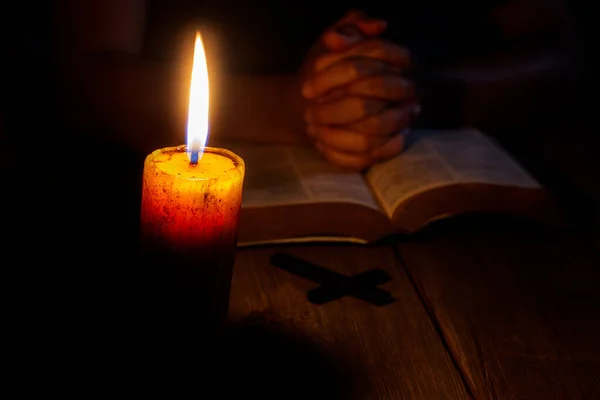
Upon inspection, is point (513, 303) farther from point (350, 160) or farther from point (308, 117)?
point (308, 117)

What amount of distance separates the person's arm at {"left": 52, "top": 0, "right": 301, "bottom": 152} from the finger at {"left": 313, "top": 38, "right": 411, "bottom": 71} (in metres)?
0.19

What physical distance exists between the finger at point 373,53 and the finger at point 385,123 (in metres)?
0.10

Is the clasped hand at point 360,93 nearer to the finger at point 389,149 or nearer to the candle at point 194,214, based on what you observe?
the finger at point 389,149

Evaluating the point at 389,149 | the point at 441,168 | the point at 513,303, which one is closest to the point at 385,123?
the point at 389,149

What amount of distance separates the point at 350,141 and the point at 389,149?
0.08m

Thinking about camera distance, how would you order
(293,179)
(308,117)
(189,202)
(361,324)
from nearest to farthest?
(189,202) → (361,324) → (293,179) → (308,117)

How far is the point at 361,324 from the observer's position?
2.97ft

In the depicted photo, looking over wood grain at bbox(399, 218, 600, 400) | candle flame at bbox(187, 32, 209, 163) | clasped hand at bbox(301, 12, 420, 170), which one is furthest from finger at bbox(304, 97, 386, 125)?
candle flame at bbox(187, 32, 209, 163)

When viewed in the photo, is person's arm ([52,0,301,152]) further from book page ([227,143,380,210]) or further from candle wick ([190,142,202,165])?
candle wick ([190,142,202,165])

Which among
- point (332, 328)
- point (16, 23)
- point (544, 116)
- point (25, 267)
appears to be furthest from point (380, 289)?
point (16, 23)

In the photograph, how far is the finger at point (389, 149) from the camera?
1325 mm

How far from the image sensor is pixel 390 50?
1322mm

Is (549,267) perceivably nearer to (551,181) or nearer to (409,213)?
(409,213)

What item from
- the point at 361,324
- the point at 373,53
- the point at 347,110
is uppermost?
the point at 373,53
